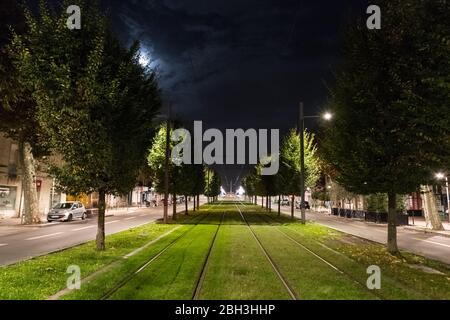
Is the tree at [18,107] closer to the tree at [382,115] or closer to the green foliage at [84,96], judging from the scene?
the green foliage at [84,96]

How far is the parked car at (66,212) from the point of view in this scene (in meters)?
33.4

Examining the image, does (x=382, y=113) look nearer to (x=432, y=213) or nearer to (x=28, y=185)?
(x=432, y=213)

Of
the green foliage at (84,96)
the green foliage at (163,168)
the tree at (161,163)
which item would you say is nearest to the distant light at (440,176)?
the green foliage at (84,96)

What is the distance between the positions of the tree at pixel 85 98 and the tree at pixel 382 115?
27.2 feet

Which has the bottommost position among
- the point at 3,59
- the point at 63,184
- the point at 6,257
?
the point at 6,257

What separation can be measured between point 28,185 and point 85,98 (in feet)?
60.7

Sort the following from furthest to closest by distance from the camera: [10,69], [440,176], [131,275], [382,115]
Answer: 1. [10,69]
2. [382,115]
3. [440,176]
4. [131,275]

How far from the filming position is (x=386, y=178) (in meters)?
14.7

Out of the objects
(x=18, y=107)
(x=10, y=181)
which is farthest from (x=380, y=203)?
(x=10, y=181)

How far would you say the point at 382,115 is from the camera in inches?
577
